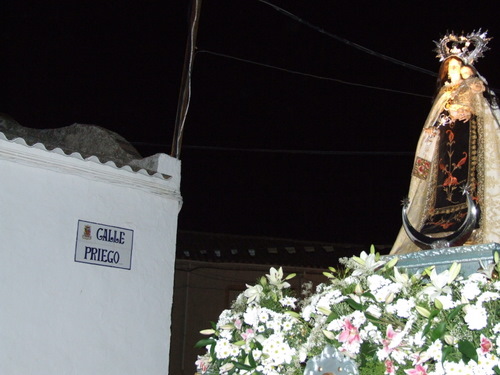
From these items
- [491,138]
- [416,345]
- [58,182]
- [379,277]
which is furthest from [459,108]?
[58,182]

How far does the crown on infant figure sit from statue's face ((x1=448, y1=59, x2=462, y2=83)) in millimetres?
52

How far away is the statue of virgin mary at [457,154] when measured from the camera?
13.4 ft

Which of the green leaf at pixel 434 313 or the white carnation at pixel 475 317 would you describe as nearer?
the white carnation at pixel 475 317

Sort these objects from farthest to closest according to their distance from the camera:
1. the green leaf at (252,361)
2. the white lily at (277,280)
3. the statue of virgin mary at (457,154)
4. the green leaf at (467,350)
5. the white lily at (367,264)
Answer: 1. the statue of virgin mary at (457,154)
2. the white lily at (277,280)
3. the green leaf at (252,361)
4. the white lily at (367,264)
5. the green leaf at (467,350)

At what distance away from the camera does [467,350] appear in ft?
6.85

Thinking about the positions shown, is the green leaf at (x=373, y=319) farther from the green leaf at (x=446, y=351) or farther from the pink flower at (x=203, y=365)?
the pink flower at (x=203, y=365)

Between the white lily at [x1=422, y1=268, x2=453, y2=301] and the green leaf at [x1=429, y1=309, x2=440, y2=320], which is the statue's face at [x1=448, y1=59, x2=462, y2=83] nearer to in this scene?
the white lily at [x1=422, y1=268, x2=453, y2=301]

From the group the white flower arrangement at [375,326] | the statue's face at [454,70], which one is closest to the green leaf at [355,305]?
the white flower arrangement at [375,326]

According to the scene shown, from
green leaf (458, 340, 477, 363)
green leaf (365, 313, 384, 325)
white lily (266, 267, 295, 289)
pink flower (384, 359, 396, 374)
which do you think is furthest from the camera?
white lily (266, 267, 295, 289)

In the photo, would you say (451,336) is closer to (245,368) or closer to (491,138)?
(245,368)

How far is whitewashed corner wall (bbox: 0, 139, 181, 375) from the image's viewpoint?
467cm

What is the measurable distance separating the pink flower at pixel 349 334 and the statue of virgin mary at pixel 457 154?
1.67 m

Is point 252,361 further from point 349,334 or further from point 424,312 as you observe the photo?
point 424,312

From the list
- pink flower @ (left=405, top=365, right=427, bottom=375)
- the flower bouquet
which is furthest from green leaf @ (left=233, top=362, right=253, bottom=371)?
pink flower @ (left=405, top=365, right=427, bottom=375)
